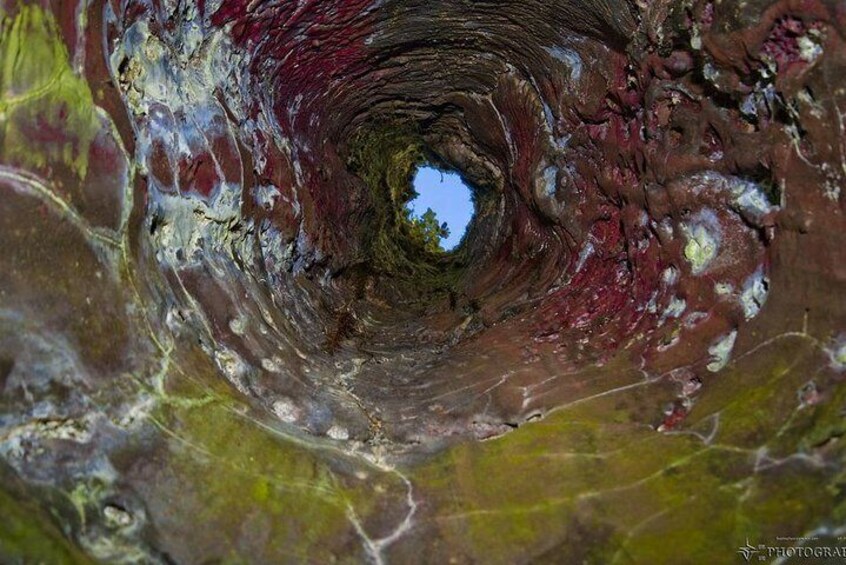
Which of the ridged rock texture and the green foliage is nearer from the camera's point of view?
the ridged rock texture

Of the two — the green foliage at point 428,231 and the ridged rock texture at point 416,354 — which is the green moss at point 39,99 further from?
the green foliage at point 428,231

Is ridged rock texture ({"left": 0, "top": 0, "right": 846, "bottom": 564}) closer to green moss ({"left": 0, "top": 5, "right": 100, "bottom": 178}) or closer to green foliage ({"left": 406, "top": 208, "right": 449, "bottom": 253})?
green moss ({"left": 0, "top": 5, "right": 100, "bottom": 178})

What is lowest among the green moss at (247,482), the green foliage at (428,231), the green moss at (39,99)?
the green moss at (247,482)

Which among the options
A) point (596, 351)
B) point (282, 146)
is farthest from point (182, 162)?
point (596, 351)

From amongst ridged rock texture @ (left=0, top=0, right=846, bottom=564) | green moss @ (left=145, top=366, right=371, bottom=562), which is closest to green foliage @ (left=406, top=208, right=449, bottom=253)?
ridged rock texture @ (left=0, top=0, right=846, bottom=564)

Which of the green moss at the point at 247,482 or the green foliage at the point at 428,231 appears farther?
the green foliage at the point at 428,231

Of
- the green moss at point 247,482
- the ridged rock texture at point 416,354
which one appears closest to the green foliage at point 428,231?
the ridged rock texture at point 416,354

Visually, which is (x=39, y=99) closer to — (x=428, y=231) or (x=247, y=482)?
(x=247, y=482)

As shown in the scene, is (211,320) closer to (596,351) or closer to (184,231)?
(184,231)
